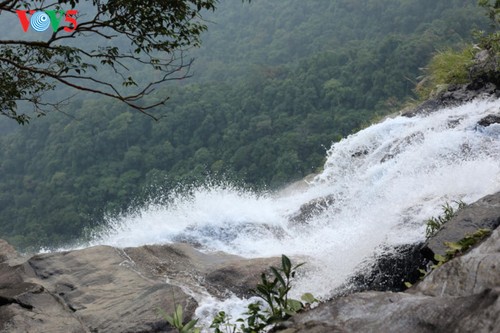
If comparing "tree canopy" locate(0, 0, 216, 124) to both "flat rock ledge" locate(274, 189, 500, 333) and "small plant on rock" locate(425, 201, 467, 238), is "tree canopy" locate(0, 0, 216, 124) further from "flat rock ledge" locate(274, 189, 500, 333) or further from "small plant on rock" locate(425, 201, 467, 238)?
"small plant on rock" locate(425, 201, 467, 238)

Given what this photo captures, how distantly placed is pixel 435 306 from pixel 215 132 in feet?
102

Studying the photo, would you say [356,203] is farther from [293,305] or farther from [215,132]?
[215,132]

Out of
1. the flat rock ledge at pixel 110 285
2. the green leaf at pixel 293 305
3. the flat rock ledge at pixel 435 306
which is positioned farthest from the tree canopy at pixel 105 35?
the flat rock ledge at pixel 435 306

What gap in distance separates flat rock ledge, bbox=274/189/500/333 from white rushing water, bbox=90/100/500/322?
9.08ft

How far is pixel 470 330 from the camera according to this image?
6.00 feet

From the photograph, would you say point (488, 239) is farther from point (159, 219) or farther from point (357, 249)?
point (159, 219)

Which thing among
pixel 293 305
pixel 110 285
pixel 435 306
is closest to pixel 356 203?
pixel 110 285

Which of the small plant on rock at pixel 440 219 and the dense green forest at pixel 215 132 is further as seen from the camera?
the dense green forest at pixel 215 132

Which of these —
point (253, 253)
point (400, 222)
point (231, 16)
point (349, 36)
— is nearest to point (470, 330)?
point (400, 222)

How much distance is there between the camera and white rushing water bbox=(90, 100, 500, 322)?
5.95 m

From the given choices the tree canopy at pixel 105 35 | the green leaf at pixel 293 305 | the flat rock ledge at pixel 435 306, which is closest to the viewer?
the flat rock ledge at pixel 435 306

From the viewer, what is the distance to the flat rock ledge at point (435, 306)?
1.90 metres

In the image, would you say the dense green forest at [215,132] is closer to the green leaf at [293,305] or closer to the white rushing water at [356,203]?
the white rushing water at [356,203]

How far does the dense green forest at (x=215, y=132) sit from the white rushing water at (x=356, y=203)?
542 inches
